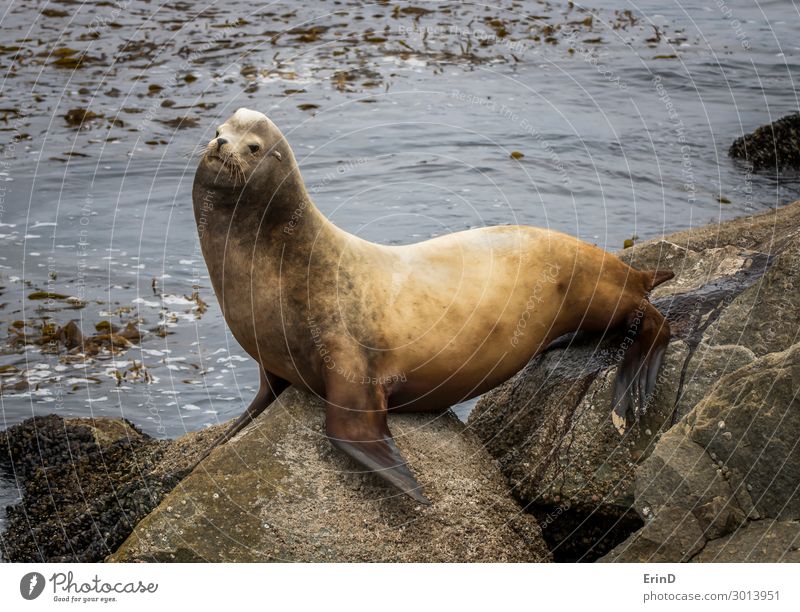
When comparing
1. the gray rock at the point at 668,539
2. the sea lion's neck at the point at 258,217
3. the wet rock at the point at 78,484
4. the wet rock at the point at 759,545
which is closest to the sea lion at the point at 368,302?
the sea lion's neck at the point at 258,217

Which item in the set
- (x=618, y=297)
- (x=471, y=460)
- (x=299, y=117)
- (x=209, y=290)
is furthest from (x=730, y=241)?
(x=299, y=117)

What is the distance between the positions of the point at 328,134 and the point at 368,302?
952cm

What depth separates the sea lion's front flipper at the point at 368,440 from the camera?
18.3 feet

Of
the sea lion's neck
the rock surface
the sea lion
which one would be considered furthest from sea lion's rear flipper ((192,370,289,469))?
the rock surface

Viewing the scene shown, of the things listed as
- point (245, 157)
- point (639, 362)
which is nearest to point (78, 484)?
point (245, 157)

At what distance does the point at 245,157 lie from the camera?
5.56 m

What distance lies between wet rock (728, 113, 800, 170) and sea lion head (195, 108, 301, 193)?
10351 millimetres

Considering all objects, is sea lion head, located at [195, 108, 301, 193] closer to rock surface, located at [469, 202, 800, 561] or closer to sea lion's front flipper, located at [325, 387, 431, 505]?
sea lion's front flipper, located at [325, 387, 431, 505]

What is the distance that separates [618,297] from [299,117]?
31.4ft

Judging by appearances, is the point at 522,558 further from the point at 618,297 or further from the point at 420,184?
the point at 420,184

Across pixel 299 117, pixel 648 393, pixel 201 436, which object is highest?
pixel 648 393

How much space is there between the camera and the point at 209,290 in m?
10.9

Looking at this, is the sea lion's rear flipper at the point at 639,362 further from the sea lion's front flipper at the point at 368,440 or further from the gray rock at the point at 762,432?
the sea lion's front flipper at the point at 368,440

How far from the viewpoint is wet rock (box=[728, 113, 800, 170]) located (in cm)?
1454
